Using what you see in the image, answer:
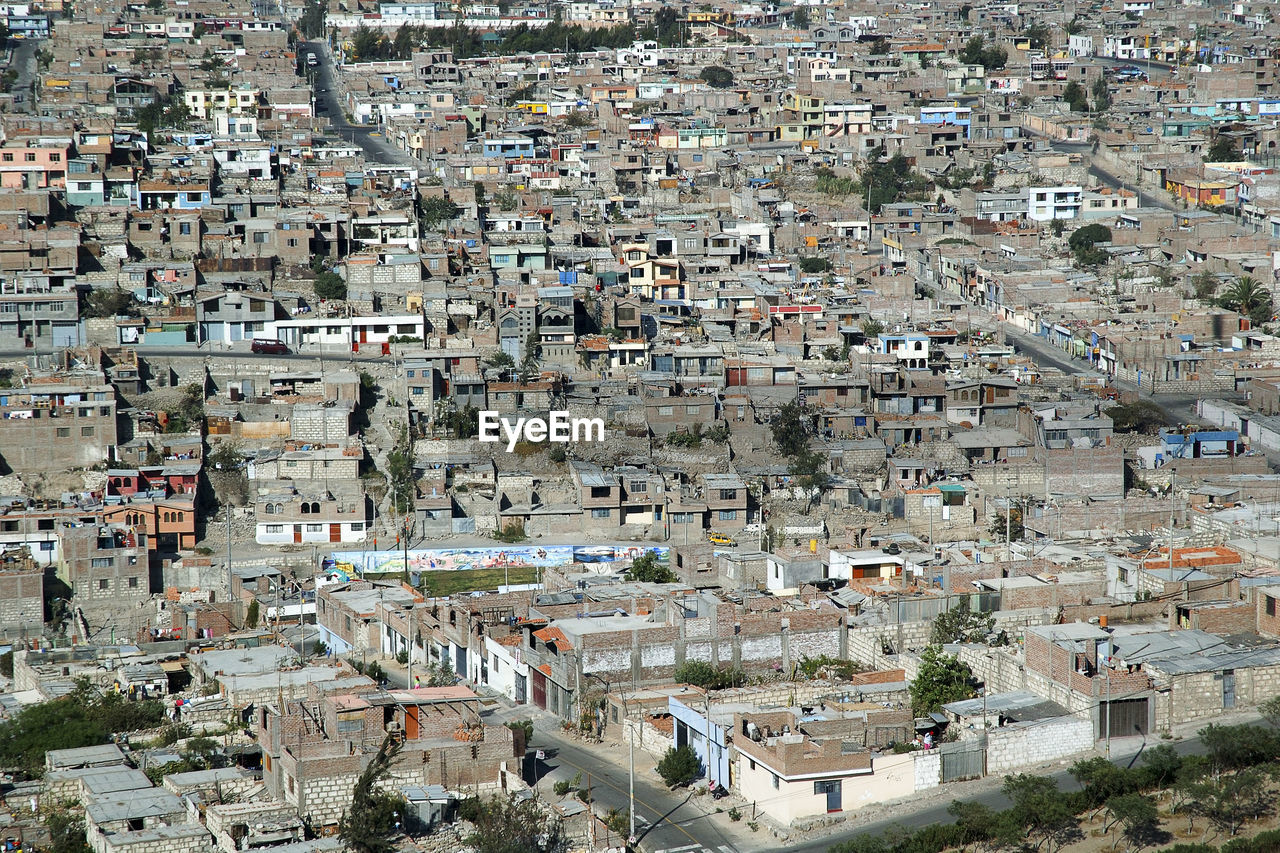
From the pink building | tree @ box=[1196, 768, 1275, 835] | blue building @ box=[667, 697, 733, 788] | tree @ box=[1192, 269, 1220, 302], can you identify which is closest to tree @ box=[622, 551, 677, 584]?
blue building @ box=[667, 697, 733, 788]

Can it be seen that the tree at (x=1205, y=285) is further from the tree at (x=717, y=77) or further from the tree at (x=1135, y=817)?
the tree at (x=1135, y=817)

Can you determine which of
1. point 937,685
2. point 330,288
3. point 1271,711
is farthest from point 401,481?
point 1271,711

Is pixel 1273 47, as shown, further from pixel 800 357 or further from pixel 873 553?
pixel 873 553

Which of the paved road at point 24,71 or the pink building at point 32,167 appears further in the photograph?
the paved road at point 24,71

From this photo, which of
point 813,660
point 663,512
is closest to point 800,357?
point 663,512

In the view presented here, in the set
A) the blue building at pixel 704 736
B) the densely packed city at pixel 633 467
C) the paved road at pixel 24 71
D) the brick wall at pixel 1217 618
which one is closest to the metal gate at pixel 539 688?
the densely packed city at pixel 633 467

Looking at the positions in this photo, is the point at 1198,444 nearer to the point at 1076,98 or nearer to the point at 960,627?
the point at 960,627
